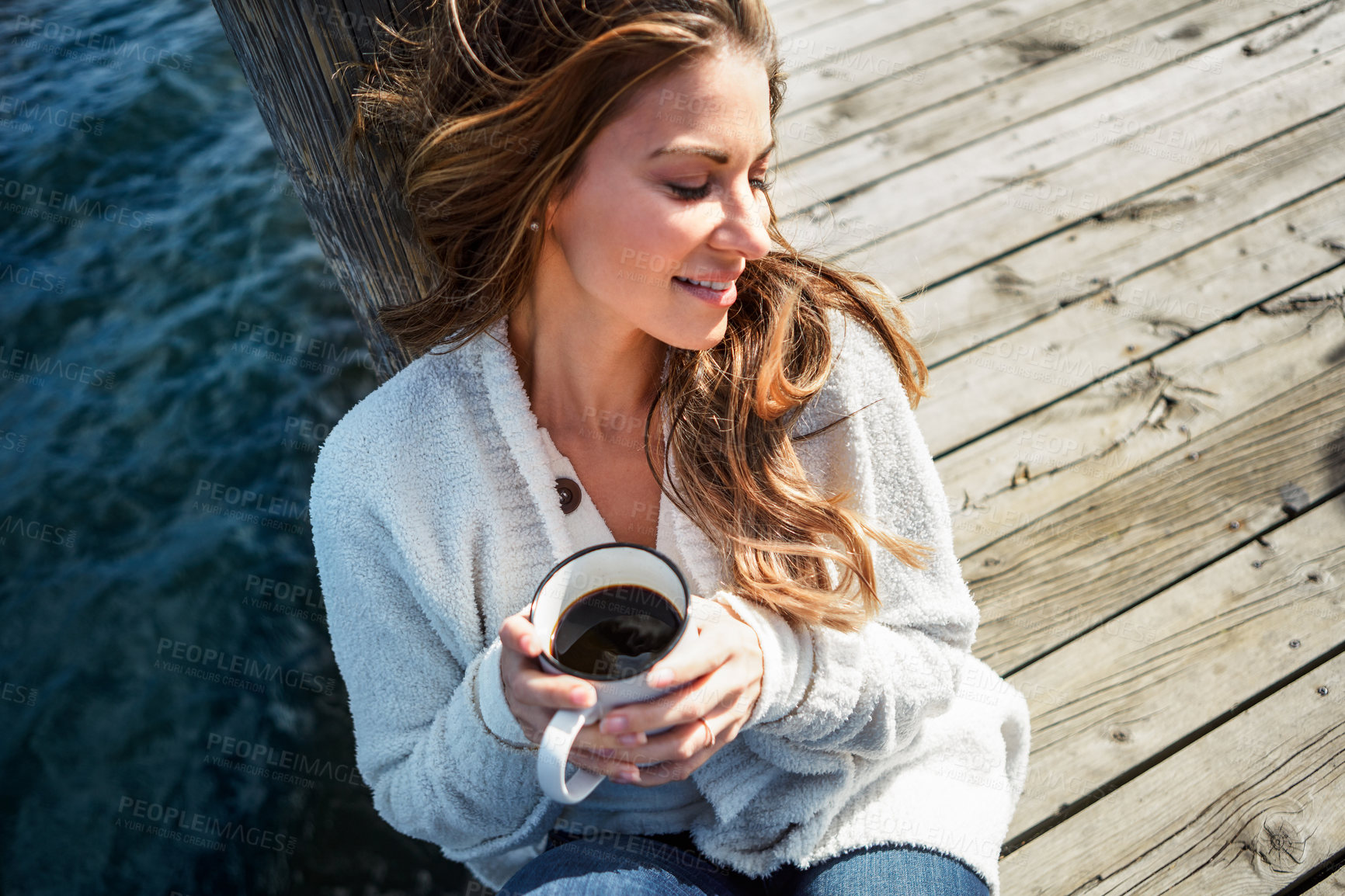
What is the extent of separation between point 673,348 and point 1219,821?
1.27m

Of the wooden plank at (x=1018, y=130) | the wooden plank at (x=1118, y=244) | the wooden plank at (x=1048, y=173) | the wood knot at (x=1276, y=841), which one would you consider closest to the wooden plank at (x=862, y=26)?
the wooden plank at (x=1018, y=130)

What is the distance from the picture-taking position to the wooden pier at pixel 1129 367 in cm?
162

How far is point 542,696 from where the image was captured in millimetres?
881

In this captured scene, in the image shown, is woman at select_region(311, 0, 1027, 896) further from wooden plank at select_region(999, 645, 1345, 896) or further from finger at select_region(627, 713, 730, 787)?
wooden plank at select_region(999, 645, 1345, 896)

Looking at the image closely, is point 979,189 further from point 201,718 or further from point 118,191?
point 118,191

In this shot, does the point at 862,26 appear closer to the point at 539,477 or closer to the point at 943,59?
the point at 943,59

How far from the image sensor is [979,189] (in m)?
2.74

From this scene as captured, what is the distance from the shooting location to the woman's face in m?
1.08

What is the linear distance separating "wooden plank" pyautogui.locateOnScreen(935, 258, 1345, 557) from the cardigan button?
3.34ft

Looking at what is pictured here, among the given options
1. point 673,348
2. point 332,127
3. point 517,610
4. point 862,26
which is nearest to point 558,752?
point 517,610

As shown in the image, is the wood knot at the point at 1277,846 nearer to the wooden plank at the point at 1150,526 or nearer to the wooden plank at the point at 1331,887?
the wooden plank at the point at 1331,887

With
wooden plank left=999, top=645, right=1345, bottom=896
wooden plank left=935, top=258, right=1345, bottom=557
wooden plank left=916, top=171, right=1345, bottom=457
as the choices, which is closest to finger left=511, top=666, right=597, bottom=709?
wooden plank left=999, top=645, right=1345, bottom=896

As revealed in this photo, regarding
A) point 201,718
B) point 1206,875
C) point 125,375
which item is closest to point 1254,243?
point 1206,875

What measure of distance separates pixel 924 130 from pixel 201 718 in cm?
279
